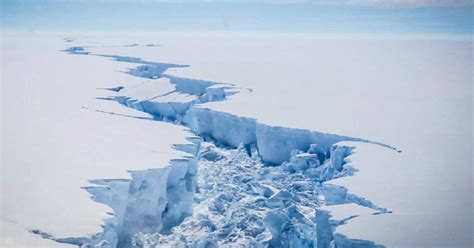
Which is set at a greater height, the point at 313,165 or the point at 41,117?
the point at 41,117

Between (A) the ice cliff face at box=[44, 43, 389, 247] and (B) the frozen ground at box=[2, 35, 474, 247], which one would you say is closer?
(B) the frozen ground at box=[2, 35, 474, 247]

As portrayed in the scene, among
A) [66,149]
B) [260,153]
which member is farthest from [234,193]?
[66,149]

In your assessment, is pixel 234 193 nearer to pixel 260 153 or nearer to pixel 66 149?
pixel 260 153

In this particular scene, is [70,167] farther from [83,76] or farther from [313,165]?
[83,76]

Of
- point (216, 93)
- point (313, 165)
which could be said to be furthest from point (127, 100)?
point (313, 165)

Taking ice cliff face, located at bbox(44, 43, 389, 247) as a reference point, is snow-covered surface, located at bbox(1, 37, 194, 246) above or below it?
above
